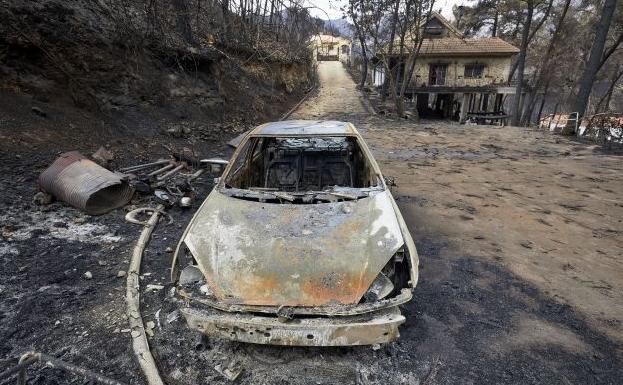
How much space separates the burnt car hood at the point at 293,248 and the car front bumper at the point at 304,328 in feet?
0.40

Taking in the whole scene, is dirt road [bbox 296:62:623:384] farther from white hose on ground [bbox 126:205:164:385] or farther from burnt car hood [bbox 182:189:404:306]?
white hose on ground [bbox 126:205:164:385]

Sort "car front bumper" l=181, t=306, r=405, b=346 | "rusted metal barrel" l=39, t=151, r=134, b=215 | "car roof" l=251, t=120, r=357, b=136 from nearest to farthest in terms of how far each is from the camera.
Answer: "car front bumper" l=181, t=306, r=405, b=346 → "car roof" l=251, t=120, r=357, b=136 → "rusted metal barrel" l=39, t=151, r=134, b=215

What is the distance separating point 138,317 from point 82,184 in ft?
8.87

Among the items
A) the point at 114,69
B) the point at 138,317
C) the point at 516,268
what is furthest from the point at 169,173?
the point at 516,268

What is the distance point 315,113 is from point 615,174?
38.8 ft

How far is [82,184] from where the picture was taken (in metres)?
4.77

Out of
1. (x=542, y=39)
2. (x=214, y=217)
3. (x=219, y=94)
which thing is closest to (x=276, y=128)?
(x=214, y=217)

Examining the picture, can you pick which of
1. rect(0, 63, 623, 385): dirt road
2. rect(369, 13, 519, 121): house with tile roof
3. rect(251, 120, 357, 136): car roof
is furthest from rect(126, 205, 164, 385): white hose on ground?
rect(369, 13, 519, 121): house with tile roof

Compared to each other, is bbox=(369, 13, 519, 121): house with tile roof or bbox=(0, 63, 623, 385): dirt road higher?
bbox=(369, 13, 519, 121): house with tile roof

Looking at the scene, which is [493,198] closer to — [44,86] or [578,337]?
[578,337]

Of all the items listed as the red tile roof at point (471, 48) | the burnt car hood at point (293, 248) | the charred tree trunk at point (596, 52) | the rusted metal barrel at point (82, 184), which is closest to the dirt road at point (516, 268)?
the burnt car hood at point (293, 248)

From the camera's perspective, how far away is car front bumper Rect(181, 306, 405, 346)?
7.29 ft

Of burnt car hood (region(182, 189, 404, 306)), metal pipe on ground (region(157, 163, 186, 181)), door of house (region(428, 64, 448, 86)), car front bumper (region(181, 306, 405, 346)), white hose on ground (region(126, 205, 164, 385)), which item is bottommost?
white hose on ground (region(126, 205, 164, 385))

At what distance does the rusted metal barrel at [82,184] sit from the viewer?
187 inches
